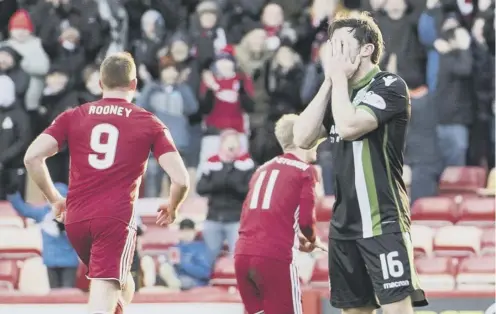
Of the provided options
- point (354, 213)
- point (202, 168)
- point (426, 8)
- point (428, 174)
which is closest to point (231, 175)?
point (202, 168)

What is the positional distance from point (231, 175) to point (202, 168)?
3.36ft

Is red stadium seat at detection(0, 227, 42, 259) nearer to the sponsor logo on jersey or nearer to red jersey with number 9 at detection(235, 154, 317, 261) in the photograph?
red jersey with number 9 at detection(235, 154, 317, 261)

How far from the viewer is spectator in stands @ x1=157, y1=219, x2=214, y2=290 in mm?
11422

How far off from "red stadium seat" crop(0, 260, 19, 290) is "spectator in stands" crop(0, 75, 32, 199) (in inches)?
69.9

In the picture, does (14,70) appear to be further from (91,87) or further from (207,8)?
(207,8)

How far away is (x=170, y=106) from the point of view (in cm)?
1312

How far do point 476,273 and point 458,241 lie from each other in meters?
0.96

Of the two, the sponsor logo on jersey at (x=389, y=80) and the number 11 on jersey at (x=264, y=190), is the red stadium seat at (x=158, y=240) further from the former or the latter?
the sponsor logo on jersey at (x=389, y=80)

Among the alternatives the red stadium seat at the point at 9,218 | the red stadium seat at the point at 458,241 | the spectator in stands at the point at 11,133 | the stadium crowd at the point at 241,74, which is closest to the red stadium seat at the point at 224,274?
the stadium crowd at the point at 241,74

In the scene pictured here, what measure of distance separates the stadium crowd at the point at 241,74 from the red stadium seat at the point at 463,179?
12cm

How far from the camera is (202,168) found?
12672 millimetres

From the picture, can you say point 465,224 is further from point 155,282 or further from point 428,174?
point 155,282

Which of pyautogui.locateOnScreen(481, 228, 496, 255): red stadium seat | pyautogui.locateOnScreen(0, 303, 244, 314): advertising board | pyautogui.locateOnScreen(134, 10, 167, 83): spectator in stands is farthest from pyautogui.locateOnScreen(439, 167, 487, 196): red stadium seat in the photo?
pyautogui.locateOnScreen(0, 303, 244, 314): advertising board

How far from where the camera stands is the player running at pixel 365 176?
6070mm
